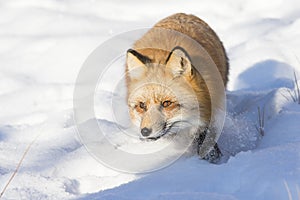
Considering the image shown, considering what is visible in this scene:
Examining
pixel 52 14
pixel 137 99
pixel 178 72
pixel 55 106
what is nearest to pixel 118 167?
pixel 137 99

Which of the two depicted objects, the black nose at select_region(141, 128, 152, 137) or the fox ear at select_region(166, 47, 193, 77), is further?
the fox ear at select_region(166, 47, 193, 77)

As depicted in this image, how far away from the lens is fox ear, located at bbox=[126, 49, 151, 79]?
12.0 ft

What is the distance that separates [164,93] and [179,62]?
251 millimetres

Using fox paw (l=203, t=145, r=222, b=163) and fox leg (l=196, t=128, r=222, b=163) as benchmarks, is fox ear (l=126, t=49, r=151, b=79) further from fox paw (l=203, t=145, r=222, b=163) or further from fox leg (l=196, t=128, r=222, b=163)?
fox paw (l=203, t=145, r=222, b=163)

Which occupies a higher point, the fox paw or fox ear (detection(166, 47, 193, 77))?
fox ear (detection(166, 47, 193, 77))

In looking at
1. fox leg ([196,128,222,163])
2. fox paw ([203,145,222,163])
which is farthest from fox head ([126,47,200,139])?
fox paw ([203,145,222,163])

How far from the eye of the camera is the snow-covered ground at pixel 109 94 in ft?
8.43

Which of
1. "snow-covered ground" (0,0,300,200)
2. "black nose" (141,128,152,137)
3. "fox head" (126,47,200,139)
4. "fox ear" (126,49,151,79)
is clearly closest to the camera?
"snow-covered ground" (0,0,300,200)

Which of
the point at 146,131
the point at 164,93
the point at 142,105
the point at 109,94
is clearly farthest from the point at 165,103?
the point at 109,94

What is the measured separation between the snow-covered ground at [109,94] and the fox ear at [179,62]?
0.64 m

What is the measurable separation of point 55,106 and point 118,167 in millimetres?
2044

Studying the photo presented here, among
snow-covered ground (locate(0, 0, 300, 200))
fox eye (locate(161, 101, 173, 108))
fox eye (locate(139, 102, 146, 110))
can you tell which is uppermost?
fox eye (locate(161, 101, 173, 108))

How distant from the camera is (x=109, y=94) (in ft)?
18.7

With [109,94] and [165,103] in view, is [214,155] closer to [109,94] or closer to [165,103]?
[165,103]
